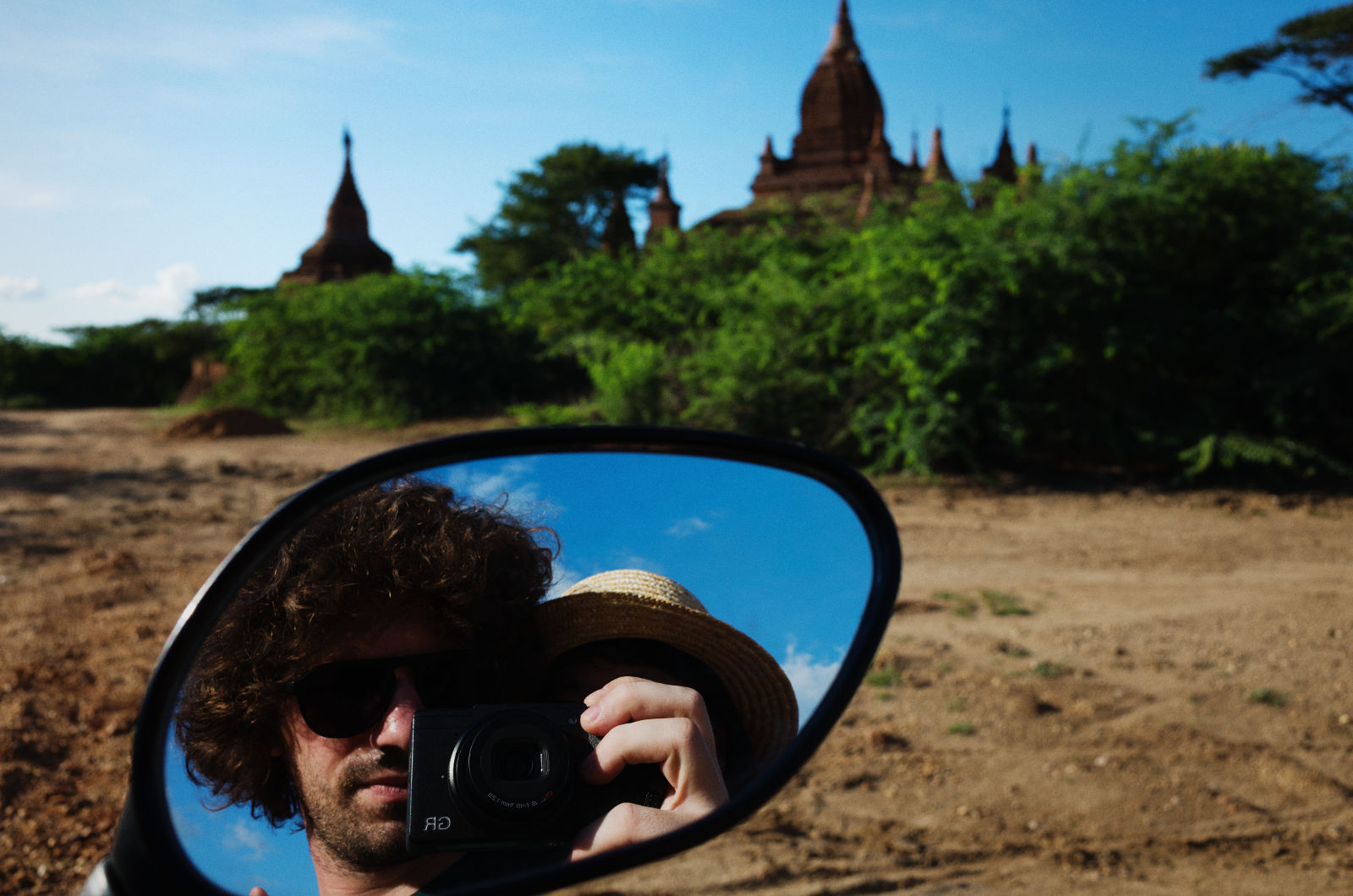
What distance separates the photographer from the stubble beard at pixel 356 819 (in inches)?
34.6

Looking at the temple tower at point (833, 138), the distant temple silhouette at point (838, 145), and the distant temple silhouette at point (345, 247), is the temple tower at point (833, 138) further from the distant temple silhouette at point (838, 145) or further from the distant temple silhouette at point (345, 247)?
the distant temple silhouette at point (345, 247)

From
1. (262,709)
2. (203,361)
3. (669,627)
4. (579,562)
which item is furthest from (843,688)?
(203,361)

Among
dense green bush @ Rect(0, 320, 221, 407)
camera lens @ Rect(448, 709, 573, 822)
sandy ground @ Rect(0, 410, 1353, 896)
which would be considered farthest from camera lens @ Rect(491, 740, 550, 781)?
dense green bush @ Rect(0, 320, 221, 407)

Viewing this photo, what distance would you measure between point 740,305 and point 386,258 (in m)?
37.9

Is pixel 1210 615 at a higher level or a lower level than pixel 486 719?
lower

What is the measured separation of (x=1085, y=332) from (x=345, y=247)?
4187cm

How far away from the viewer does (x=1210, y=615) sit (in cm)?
527

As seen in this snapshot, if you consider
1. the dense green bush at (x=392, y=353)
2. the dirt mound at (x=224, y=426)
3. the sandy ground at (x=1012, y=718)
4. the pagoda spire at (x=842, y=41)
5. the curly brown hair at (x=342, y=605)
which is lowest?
the sandy ground at (x=1012, y=718)

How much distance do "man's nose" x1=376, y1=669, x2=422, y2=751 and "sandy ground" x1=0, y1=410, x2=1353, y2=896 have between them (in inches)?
72.9

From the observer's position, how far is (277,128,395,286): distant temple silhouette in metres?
45.4

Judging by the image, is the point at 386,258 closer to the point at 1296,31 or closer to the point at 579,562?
the point at 1296,31

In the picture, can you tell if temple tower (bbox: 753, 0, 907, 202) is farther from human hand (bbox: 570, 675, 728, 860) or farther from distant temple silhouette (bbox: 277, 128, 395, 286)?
human hand (bbox: 570, 675, 728, 860)

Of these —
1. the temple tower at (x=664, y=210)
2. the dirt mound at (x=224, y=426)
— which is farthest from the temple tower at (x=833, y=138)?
the dirt mound at (x=224, y=426)

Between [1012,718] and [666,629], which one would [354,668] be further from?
[1012,718]
